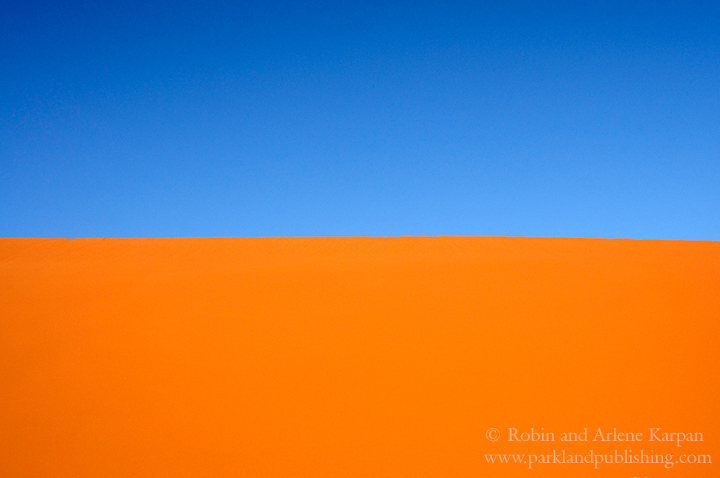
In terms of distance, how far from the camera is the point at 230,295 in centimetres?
831

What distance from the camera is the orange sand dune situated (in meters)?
3.57

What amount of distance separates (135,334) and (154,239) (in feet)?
49.1

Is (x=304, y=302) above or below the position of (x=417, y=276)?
below

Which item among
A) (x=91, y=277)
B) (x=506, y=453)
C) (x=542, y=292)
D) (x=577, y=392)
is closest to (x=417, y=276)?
(x=542, y=292)

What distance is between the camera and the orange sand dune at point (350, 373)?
11.7 ft

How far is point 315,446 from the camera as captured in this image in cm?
367

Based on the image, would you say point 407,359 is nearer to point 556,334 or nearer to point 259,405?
point 259,405

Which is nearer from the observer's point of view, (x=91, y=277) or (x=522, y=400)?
(x=522, y=400)

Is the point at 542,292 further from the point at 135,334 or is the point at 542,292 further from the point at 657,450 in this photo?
the point at 135,334

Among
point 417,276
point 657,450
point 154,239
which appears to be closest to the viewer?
point 657,450

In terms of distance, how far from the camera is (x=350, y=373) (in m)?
4.95

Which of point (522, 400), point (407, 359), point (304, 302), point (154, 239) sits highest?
point (154, 239)

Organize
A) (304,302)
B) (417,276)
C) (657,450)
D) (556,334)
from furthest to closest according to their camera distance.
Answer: (417,276) < (304,302) < (556,334) < (657,450)

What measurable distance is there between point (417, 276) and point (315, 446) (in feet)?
21.8
